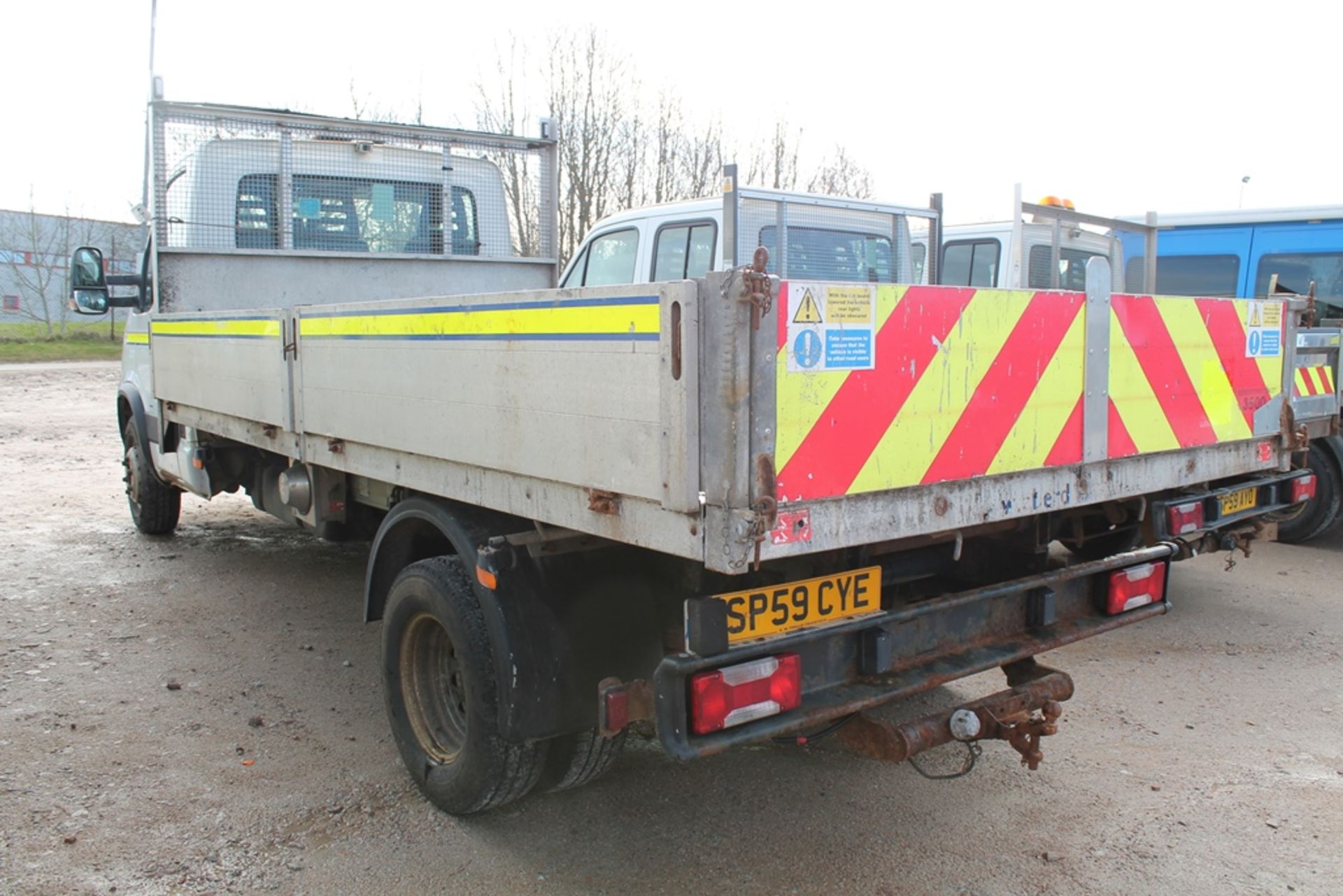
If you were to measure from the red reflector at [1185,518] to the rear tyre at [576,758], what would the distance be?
2097 millimetres

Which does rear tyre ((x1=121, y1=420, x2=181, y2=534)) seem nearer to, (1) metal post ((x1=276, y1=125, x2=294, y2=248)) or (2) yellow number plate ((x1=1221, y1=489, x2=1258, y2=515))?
(1) metal post ((x1=276, y1=125, x2=294, y2=248))

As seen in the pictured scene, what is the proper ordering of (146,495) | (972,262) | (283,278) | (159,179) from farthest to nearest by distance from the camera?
(972,262), (146,495), (283,278), (159,179)

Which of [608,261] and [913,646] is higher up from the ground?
[608,261]

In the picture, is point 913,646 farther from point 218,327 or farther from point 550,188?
point 550,188

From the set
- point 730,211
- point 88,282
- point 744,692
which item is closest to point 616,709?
point 744,692

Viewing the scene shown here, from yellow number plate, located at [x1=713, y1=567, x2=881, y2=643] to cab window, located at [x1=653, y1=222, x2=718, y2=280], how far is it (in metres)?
3.89

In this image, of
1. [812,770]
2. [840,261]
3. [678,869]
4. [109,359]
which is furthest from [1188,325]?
[109,359]

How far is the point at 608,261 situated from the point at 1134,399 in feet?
14.9

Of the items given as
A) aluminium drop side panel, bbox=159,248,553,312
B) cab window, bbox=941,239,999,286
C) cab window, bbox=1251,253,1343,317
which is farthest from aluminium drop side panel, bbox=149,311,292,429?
cab window, bbox=1251,253,1343,317

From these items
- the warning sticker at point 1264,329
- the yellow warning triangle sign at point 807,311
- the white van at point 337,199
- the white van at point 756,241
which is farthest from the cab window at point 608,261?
the yellow warning triangle sign at point 807,311

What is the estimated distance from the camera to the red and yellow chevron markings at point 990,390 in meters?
2.57

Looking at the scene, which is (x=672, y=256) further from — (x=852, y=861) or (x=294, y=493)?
(x=852, y=861)

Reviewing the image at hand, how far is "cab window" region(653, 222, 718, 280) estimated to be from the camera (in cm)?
672

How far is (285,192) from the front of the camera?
21.0 feet
